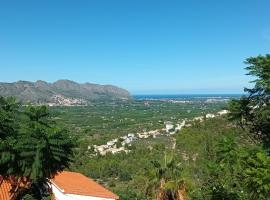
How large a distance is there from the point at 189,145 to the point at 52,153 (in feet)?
166

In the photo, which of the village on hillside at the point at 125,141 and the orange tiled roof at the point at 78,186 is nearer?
the orange tiled roof at the point at 78,186

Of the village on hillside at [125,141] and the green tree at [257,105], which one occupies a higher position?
the green tree at [257,105]

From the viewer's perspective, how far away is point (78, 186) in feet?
145

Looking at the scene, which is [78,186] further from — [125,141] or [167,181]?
[125,141]

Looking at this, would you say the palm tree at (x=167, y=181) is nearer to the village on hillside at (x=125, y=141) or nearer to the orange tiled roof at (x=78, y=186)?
the orange tiled roof at (x=78, y=186)

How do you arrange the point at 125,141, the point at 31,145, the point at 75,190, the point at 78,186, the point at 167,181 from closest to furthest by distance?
the point at 31,145, the point at 167,181, the point at 75,190, the point at 78,186, the point at 125,141

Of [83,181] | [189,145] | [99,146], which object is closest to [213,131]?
[189,145]

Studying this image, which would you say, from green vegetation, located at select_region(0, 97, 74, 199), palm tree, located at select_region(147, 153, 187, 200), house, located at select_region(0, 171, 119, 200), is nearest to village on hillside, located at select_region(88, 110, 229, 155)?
house, located at select_region(0, 171, 119, 200)

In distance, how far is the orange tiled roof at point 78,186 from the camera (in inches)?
1640

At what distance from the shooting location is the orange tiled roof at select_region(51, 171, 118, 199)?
137 ft

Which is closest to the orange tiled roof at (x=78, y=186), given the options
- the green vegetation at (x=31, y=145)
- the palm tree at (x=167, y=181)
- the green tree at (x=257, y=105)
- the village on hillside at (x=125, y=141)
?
the palm tree at (x=167, y=181)

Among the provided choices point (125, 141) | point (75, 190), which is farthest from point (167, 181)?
point (125, 141)

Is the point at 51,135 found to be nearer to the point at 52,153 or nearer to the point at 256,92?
the point at 52,153

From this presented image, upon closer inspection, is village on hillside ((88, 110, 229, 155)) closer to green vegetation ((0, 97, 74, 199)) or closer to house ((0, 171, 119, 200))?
house ((0, 171, 119, 200))
